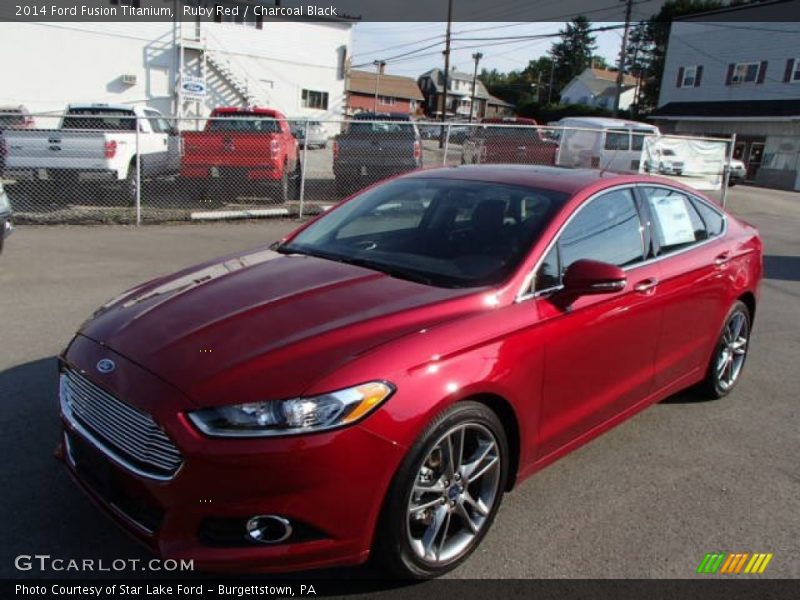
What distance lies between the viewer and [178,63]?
32.3 m

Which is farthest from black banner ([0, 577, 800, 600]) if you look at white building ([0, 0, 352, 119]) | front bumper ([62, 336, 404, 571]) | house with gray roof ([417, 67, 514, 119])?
house with gray roof ([417, 67, 514, 119])

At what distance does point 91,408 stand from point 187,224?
31.5 ft

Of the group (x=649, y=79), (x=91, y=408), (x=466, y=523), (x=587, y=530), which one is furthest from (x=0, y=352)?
(x=649, y=79)

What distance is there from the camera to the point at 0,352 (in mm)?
5098

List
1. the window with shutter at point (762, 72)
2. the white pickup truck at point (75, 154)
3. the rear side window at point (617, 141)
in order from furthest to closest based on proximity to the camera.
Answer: the window with shutter at point (762, 72)
the rear side window at point (617, 141)
the white pickup truck at point (75, 154)

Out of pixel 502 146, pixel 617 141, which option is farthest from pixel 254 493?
pixel 617 141

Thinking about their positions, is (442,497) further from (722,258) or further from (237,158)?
(237,158)

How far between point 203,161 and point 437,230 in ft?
32.7

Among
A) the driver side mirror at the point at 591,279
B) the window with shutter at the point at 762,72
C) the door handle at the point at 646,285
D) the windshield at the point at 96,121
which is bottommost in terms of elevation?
the door handle at the point at 646,285

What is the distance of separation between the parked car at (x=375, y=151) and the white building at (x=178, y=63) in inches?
848

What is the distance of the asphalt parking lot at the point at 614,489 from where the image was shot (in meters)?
2.99

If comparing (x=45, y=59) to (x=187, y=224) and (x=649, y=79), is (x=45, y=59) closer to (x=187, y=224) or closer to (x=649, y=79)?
(x=187, y=224)

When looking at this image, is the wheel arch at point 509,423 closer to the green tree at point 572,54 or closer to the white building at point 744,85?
the white building at point 744,85

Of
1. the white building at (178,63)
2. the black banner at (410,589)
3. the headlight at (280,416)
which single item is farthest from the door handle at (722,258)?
the white building at (178,63)
